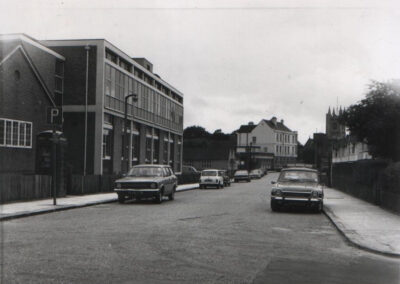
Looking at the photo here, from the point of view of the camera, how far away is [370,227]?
13258mm

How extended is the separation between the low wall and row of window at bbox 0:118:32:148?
18.3 meters

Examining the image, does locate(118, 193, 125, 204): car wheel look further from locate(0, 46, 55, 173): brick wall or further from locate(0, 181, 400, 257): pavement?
locate(0, 46, 55, 173): brick wall

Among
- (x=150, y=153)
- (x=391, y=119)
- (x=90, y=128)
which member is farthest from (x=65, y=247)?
(x=150, y=153)

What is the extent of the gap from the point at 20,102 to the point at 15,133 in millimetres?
1840

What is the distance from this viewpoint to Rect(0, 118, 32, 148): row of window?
27.1m

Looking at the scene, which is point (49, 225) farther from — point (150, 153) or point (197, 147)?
point (197, 147)

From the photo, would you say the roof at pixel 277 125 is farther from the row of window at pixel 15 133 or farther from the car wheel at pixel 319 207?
the car wheel at pixel 319 207

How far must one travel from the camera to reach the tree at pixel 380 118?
24578mm

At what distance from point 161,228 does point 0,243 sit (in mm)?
3941

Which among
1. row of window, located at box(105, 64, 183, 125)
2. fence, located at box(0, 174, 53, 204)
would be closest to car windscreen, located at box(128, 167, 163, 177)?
fence, located at box(0, 174, 53, 204)

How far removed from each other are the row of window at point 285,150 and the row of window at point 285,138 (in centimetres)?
163

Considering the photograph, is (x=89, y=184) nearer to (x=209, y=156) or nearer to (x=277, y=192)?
(x=277, y=192)

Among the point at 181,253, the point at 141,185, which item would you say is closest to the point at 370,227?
the point at 181,253

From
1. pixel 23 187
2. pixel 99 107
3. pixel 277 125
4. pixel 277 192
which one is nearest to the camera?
pixel 277 192
